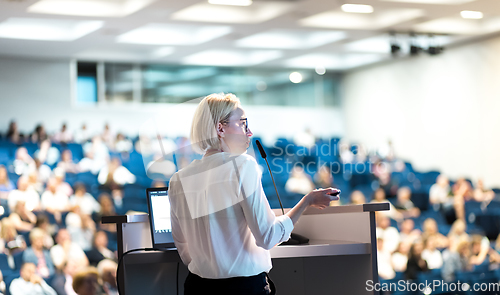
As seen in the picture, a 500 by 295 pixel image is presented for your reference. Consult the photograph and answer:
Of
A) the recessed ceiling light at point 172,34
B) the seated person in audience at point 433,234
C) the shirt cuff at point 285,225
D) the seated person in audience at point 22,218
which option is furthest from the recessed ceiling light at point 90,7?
the shirt cuff at point 285,225

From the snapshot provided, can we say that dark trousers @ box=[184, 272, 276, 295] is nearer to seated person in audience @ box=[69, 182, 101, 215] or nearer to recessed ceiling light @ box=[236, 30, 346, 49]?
seated person in audience @ box=[69, 182, 101, 215]

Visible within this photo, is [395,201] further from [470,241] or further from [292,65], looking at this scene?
[292,65]

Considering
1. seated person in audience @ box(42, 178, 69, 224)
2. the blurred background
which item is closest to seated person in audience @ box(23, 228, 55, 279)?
the blurred background

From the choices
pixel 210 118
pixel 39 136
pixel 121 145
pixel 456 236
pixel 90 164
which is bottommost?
pixel 456 236

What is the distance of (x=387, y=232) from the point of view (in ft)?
17.9

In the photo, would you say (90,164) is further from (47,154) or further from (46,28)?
(46,28)

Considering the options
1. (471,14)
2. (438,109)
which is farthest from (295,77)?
(471,14)

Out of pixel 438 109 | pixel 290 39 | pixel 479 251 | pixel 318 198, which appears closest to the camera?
pixel 318 198

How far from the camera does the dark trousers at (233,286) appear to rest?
1393mm

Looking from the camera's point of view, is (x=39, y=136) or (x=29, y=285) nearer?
(x=29, y=285)

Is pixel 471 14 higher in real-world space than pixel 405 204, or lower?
higher

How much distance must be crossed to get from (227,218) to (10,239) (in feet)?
12.6

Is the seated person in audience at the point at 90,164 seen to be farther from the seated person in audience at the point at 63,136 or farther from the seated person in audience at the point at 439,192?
the seated person in audience at the point at 439,192

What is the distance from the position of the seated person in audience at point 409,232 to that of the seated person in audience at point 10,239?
133 inches
